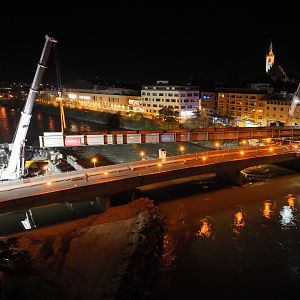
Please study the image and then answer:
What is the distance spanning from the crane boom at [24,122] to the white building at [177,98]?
37.3 m

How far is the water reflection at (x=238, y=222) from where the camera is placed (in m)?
18.7

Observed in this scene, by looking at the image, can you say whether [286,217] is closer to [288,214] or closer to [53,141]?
[288,214]

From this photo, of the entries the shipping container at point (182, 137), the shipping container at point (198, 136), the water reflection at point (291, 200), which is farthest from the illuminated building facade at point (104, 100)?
the water reflection at point (291, 200)

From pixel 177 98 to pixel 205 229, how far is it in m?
42.0

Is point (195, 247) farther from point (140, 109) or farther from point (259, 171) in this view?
point (140, 109)

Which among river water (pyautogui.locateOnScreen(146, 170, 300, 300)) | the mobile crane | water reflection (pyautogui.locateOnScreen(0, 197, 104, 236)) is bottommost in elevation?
river water (pyautogui.locateOnScreen(146, 170, 300, 300))

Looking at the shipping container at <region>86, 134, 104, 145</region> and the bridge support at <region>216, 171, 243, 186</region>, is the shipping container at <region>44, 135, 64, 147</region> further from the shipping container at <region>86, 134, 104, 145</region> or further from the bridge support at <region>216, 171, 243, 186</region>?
the bridge support at <region>216, 171, 243, 186</region>

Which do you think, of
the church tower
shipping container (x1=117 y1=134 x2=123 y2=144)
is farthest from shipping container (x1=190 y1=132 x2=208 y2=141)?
the church tower

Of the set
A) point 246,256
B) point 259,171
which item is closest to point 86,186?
point 246,256

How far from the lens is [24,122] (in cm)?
2189

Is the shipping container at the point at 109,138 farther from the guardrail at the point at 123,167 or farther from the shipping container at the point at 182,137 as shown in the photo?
the shipping container at the point at 182,137

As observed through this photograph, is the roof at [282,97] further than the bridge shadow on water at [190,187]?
Yes

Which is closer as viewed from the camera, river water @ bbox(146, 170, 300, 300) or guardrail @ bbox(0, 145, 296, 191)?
river water @ bbox(146, 170, 300, 300)

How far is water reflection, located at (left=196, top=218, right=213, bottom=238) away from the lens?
18105 millimetres
